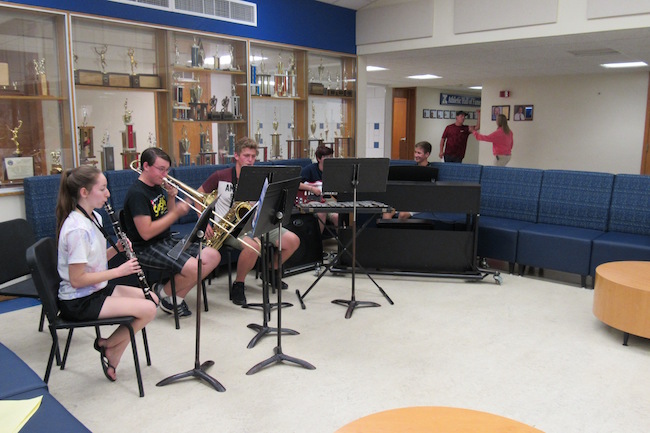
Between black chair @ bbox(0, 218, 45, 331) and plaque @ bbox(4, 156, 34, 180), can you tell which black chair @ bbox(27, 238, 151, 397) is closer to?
black chair @ bbox(0, 218, 45, 331)

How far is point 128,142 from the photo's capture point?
18.3 feet

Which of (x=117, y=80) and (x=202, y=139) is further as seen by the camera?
(x=202, y=139)

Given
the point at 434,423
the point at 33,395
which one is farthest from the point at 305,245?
the point at 434,423

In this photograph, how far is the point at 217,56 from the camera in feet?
20.6

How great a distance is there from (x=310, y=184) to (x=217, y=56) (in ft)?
6.93

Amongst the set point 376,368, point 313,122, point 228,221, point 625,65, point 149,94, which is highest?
point 625,65

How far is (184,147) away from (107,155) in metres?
0.91

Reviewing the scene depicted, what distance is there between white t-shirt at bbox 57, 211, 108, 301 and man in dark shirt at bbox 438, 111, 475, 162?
744 cm

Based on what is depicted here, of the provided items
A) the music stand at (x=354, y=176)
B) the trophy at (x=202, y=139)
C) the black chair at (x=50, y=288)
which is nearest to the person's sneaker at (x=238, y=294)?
the music stand at (x=354, y=176)

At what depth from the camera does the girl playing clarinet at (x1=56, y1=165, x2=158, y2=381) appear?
2.74 metres

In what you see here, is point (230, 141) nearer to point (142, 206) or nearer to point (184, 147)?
point (184, 147)

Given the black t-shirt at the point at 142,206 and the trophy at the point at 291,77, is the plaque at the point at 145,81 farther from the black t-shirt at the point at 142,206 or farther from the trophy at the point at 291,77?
the black t-shirt at the point at 142,206

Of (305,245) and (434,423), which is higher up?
(434,423)

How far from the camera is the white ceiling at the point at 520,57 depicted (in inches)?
244
